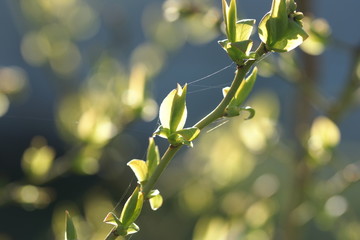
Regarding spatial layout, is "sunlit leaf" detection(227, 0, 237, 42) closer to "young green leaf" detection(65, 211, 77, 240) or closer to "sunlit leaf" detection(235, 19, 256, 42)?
"sunlit leaf" detection(235, 19, 256, 42)

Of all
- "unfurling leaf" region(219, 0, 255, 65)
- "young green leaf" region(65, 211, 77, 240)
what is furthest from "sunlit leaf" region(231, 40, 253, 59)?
"young green leaf" region(65, 211, 77, 240)

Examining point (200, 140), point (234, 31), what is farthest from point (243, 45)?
point (200, 140)

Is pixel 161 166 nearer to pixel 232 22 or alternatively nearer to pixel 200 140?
pixel 232 22

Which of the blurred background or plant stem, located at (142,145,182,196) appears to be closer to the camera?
plant stem, located at (142,145,182,196)

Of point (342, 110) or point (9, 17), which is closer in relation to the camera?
point (342, 110)

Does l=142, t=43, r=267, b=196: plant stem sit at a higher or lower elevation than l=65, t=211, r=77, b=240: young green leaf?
higher

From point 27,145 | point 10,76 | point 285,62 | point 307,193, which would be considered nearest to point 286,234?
point 307,193

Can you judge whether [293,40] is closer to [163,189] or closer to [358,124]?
[163,189]
